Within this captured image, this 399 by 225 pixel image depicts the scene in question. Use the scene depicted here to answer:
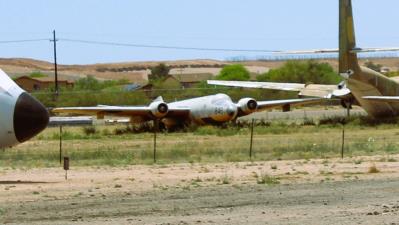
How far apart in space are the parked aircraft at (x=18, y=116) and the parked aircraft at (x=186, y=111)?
30.5 meters

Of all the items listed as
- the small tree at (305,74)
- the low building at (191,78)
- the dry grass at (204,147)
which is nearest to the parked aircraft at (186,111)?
the dry grass at (204,147)

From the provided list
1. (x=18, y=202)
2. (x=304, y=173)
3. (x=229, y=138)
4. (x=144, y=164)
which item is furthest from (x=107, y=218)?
(x=229, y=138)

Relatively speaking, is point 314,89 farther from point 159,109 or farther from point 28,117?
point 28,117

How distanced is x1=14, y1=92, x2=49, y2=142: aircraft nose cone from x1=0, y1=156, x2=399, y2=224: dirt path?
117 centimetres

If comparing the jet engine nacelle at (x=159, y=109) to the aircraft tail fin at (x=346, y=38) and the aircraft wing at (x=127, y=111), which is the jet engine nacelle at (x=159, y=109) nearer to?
the aircraft wing at (x=127, y=111)

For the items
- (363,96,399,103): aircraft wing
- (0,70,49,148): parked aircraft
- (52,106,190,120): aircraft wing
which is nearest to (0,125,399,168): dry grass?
(363,96,399,103): aircraft wing

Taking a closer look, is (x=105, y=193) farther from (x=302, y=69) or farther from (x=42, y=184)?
(x=302, y=69)

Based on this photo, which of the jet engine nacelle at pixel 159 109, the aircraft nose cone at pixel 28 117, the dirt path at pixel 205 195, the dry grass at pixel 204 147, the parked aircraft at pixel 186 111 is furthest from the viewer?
the parked aircraft at pixel 186 111

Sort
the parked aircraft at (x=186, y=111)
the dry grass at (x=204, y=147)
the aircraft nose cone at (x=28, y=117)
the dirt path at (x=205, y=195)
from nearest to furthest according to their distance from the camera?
the dirt path at (x=205, y=195) < the aircraft nose cone at (x=28, y=117) < the dry grass at (x=204, y=147) < the parked aircraft at (x=186, y=111)

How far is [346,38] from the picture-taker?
181 ft

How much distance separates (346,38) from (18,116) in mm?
36056

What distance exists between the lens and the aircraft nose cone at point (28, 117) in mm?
21250

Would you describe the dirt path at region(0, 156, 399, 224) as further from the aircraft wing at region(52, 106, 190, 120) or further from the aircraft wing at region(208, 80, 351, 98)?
the aircraft wing at region(208, 80, 351, 98)

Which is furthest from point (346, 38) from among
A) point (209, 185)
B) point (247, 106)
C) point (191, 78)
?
point (191, 78)
